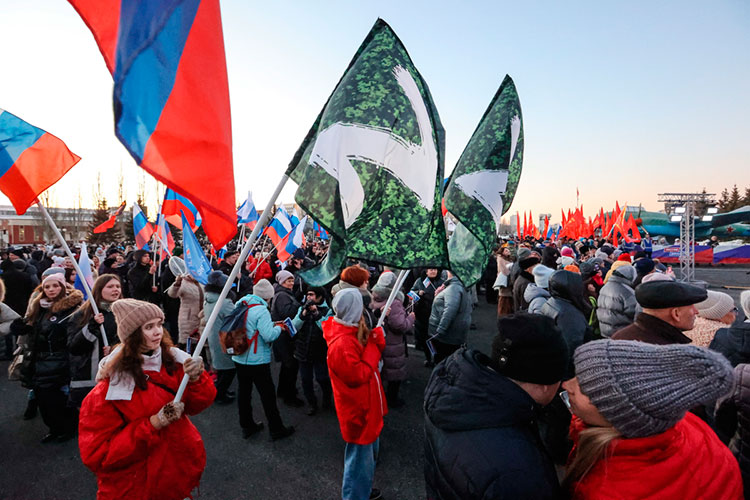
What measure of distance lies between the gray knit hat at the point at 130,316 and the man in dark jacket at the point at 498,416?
1816mm

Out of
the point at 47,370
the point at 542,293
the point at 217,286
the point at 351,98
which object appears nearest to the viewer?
the point at 351,98

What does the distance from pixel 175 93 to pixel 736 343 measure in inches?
141

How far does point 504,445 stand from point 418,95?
6.80 ft

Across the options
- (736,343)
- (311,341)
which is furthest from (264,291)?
(736,343)

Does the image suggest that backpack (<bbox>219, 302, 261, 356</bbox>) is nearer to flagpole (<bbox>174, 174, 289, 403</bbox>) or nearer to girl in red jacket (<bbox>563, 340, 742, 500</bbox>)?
flagpole (<bbox>174, 174, 289, 403</bbox>)

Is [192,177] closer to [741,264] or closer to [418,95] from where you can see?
[418,95]

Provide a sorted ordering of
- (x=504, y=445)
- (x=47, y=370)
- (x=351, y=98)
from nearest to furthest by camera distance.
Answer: (x=504, y=445) → (x=351, y=98) → (x=47, y=370)

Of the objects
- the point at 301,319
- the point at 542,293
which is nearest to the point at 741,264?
the point at 542,293

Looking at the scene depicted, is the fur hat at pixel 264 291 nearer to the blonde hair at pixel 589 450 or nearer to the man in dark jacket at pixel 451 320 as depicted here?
the man in dark jacket at pixel 451 320

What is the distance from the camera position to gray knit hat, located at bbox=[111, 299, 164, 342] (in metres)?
2.26

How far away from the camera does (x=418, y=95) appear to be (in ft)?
8.09

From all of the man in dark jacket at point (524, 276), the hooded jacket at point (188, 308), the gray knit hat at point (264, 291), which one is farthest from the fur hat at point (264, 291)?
the man in dark jacket at point (524, 276)

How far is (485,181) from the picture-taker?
281cm

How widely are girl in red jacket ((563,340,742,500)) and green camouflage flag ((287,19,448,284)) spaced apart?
3.63 ft
